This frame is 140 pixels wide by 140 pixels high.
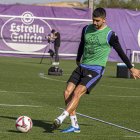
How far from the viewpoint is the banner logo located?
138 feet

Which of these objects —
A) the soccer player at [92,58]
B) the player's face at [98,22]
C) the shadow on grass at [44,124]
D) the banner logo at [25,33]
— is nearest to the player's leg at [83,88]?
the soccer player at [92,58]

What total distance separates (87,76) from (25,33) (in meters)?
31.0

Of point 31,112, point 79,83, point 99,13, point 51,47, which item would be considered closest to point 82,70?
point 79,83

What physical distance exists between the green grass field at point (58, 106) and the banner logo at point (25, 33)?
53.1 feet

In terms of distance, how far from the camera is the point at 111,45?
38.3ft

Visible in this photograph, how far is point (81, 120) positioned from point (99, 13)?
9.37ft

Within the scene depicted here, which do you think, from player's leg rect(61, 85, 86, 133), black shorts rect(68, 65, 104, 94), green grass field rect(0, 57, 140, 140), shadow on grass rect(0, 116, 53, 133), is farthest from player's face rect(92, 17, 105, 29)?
shadow on grass rect(0, 116, 53, 133)

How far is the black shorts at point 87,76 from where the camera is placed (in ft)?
38.1

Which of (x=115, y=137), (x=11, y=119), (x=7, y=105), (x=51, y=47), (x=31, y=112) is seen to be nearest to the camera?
(x=115, y=137)

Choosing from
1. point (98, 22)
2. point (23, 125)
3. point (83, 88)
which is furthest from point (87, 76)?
point (23, 125)

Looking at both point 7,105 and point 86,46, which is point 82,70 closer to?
Result: point 86,46

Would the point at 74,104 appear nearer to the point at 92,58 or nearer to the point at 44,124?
the point at 92,58

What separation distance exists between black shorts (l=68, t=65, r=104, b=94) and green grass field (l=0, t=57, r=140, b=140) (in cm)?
88

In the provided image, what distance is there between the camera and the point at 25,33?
42438 millimetres
